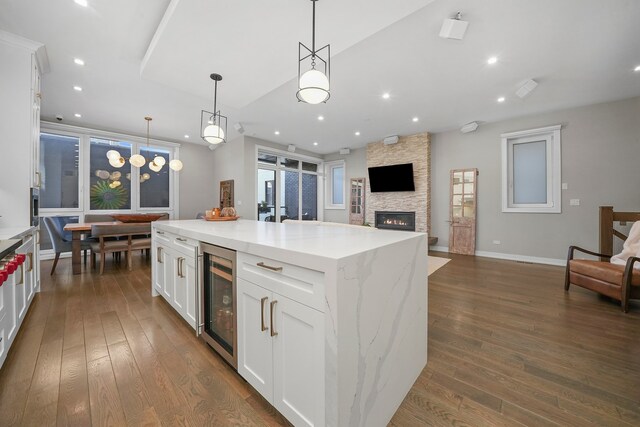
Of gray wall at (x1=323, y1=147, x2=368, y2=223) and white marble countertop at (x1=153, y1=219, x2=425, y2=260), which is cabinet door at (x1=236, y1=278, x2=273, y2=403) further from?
→ gray wall at (x1=323, y1=147, x2=368, y2=223)

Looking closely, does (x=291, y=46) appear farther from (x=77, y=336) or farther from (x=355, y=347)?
(x=77, y=336)

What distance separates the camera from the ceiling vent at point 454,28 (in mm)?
2221

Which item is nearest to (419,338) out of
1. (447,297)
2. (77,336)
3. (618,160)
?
(447,297)

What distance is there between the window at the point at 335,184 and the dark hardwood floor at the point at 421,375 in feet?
18.7

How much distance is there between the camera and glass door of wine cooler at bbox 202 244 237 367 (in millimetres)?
1479

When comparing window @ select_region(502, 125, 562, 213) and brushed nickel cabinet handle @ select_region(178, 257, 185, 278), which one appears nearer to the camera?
brushed nickel cabinet handle @ select_region(178, 257, 185, 278)

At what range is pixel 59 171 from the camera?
5176 millimetres

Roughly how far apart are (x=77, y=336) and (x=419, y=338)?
2.67 metres

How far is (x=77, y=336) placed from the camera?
6.46ft

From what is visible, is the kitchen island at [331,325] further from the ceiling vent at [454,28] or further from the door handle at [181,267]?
the ceiling vent at [454,28]

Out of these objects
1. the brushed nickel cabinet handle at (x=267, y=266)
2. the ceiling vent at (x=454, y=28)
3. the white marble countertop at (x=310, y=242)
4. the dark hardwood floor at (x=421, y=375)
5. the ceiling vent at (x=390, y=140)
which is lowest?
the dark hardwood floor at (x=421, y=375)

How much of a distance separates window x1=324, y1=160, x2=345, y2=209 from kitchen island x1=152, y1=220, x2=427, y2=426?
21.9 ft

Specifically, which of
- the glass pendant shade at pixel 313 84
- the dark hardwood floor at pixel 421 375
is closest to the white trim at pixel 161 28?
the glass pendant shade at pixel 313 84

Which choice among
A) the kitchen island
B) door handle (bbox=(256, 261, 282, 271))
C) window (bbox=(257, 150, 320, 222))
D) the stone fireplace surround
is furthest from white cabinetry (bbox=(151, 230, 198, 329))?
the stone fireplace surround
